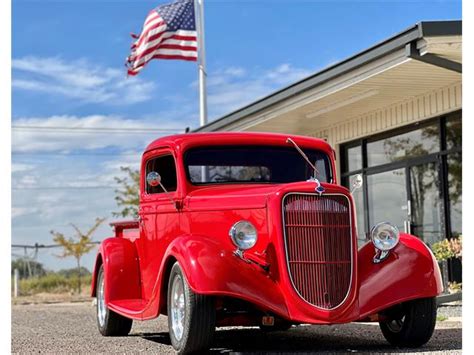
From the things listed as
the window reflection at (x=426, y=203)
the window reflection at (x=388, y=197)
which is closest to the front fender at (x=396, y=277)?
the window reflection at (x=426, y=203)

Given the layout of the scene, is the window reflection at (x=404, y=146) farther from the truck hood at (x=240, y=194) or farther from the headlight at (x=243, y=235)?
the headlight at (x=243, y=235)

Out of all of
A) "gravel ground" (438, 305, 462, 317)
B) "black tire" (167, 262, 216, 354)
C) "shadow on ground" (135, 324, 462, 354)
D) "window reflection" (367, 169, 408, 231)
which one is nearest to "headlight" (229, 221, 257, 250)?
"black tire" (167, 262, 216, 354)

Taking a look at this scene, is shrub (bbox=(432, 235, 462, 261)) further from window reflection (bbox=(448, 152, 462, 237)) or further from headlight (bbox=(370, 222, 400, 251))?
headlight (bbox=(370, 222, 400, 251))

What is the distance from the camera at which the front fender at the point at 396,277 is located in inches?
273

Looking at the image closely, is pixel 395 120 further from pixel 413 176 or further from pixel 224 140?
pixel 224 140

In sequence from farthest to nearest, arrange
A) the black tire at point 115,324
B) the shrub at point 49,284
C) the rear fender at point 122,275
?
1. the shrub at point 49,284
2. the black tire at point 115,324
3. the rear fender at point 122,275

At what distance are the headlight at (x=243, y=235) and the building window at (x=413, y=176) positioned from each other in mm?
7198

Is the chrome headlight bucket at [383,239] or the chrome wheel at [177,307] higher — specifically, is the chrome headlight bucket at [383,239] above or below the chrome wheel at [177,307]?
above

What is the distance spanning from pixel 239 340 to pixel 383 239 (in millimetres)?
2005

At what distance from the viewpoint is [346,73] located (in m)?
12.5

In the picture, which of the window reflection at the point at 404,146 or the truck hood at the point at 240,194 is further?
the window reflection at the point at 404,146

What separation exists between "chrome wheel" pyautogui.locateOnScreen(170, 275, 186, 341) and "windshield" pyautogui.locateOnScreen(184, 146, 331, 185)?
4.18ft

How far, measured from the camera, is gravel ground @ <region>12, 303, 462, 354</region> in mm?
7406

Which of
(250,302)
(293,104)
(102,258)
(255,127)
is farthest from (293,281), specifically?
(255,127)
